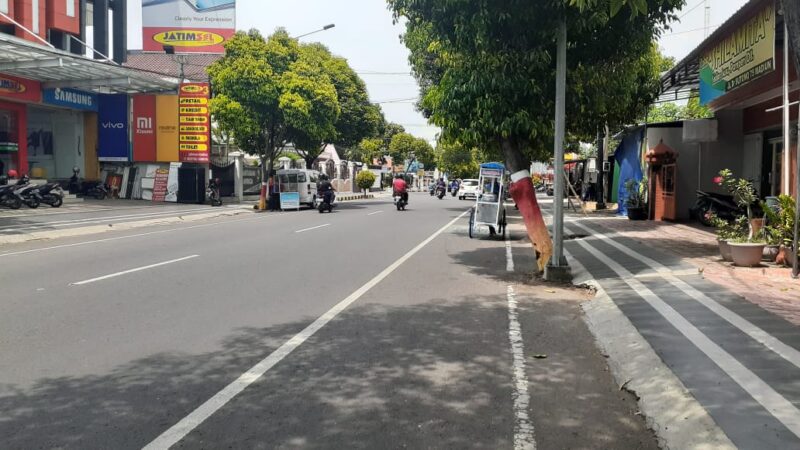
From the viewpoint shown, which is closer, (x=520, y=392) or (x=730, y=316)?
(x=520, y=392)

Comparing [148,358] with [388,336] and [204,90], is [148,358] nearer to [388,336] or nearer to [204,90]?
[388,336]

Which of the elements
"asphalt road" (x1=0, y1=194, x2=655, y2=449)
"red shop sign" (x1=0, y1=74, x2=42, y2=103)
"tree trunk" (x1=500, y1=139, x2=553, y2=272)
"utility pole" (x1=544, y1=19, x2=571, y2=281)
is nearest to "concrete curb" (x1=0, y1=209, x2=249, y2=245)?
"asphalt road" (x1=0, y1=194, x2=655, y2=449)

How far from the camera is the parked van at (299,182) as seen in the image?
31.0m

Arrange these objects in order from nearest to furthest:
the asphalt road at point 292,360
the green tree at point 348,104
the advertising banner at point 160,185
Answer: the asphalt road at point 292,360
the advertising banner at point 160,185
the green tree at point 348,104

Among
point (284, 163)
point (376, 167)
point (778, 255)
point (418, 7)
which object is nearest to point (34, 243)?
point (418, 7)

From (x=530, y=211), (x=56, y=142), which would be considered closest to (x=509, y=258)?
(x=530, y=211)

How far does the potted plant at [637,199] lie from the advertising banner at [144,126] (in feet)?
82.0

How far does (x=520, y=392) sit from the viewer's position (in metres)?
4.87

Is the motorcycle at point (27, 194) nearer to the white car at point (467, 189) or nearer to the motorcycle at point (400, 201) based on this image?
the motorcycle at point (400, 201)

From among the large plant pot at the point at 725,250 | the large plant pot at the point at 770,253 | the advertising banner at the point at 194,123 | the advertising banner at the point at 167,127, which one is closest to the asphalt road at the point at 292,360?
the large plant pot at the point at 725,250

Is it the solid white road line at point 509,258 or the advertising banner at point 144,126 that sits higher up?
the advertising banner at point 144,126

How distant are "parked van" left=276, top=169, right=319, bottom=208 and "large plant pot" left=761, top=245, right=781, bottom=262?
2326 centimetres

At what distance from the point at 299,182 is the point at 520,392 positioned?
88.8ft

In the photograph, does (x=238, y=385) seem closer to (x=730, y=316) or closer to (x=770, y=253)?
(x=730, y=316)
